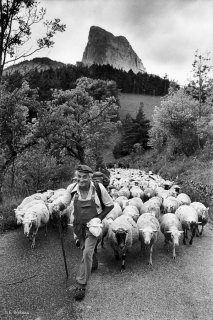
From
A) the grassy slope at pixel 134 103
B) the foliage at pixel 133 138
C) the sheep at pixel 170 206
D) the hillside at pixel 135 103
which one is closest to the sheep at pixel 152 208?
the sheep at pixel 170 206

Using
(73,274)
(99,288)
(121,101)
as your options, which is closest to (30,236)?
(73,274)

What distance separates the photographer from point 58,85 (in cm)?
7594

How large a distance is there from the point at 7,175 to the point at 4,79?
21.8ft

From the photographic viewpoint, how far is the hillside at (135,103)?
9569 centimetres

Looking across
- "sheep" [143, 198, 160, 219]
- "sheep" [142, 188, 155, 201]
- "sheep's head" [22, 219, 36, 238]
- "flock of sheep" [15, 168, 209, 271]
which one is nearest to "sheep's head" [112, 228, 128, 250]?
"flock of sheep" [15, 168, 209, 271]

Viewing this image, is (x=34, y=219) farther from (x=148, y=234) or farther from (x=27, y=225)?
(x=148, y=234)

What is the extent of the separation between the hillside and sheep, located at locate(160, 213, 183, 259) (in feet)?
275

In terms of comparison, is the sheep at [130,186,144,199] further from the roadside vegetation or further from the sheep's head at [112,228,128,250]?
the sheep's head at [112,228,128,250]

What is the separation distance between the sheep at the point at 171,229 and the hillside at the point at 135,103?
3306 inches

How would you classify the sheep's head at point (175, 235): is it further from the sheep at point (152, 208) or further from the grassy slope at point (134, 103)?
the grassy slope at point (134, 103)

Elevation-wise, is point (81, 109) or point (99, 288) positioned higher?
point (81, 109)

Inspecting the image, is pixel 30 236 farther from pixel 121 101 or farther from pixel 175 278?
pixel 121 101

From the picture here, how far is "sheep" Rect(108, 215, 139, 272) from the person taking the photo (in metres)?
7.82

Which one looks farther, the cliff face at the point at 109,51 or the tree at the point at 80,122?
the cliff face at the point at 109,51
